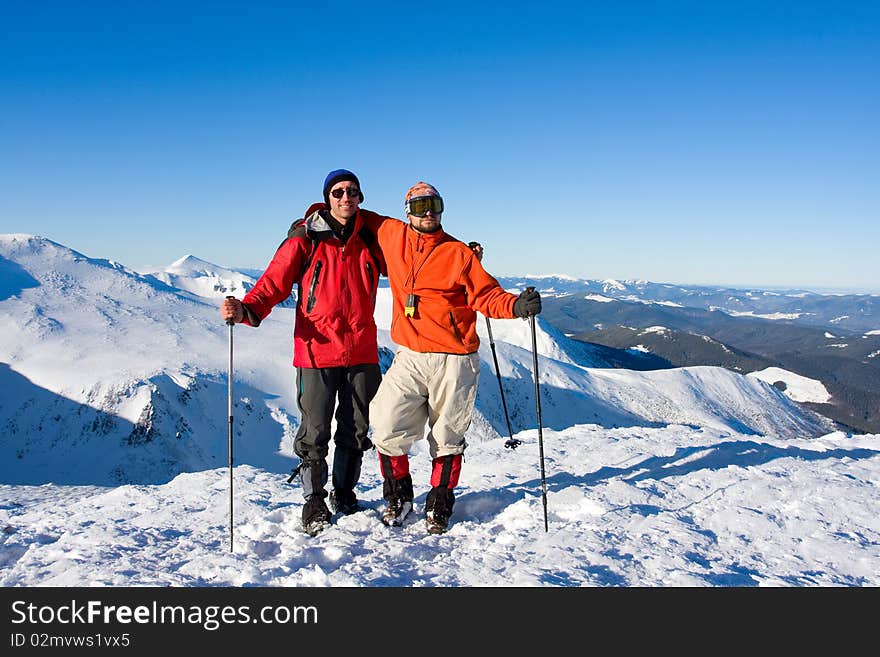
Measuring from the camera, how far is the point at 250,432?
110 ft

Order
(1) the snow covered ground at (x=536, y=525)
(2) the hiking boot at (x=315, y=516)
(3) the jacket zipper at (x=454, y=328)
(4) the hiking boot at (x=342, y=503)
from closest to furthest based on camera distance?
(1) the snow covered ground at (x=536, y=525) → (2) the hiking boot at (x=315, y=516) → (3) the jacket zipper at (x=454, y=328) → (4) the hiking boot at (x=342, y=503)

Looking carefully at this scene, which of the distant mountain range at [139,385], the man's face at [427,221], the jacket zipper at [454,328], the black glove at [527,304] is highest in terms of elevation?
the man's face at [427,221]

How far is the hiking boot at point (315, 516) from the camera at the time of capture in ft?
16.7

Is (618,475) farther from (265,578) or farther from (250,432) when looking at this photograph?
(250,432)

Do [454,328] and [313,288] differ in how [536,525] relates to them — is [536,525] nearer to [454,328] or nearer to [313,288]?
[454,328]

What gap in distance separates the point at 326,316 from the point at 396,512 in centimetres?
224

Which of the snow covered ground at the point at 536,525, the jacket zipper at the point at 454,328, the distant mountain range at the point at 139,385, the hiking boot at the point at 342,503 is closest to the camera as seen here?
the snow covered ground at the point at 536,525

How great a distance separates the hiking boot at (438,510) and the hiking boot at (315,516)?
105 cm

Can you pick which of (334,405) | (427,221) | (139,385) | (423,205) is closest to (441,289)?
(427,221)

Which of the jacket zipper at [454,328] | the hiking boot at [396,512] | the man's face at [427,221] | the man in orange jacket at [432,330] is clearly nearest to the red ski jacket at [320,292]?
the man in orange jacket at [432,330]

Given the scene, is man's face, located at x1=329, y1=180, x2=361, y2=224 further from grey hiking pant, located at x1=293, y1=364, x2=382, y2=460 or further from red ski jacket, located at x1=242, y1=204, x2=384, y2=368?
grey hiking pant, located at x1=293, y1=364, x2=382, y2=460

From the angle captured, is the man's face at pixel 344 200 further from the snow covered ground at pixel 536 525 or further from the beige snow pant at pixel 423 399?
the snow covered ground at pixel 536 525
